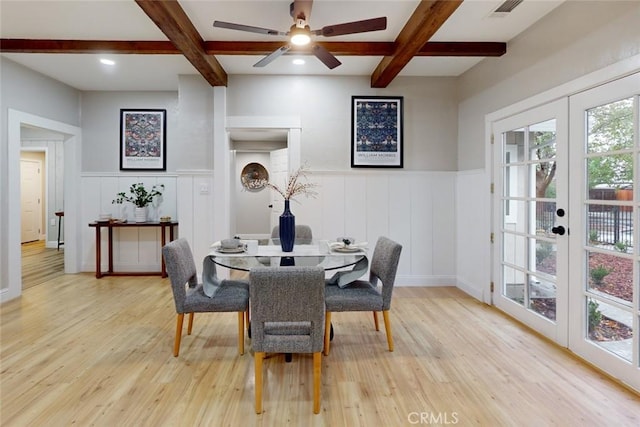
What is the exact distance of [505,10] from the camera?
2.79 m

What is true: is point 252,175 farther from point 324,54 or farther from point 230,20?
point 324,54

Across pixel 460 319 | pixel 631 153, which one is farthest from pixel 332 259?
pixel 631 153

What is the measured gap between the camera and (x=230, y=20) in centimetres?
301

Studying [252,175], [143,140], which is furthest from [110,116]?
[252,175]

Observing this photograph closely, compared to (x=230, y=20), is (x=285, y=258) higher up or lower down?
lower down

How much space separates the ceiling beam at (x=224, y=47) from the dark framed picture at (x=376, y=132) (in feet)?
3.01

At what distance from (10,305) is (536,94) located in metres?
5.55

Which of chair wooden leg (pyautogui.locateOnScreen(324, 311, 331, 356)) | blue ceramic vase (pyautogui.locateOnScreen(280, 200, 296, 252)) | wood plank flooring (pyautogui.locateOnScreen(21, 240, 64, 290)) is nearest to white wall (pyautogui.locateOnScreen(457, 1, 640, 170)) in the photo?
blue ceramic vase (pyautogui.locateOnScreen(280, 200, 296, 252))

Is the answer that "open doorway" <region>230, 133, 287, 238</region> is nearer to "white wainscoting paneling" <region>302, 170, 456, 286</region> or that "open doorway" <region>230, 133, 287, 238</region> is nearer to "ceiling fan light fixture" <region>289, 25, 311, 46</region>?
"white wainscoting paneling" <region>302, 170, 456, 286</region>

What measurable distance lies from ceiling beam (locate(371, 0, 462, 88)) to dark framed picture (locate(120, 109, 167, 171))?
10.6 ft

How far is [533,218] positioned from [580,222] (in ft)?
1.81

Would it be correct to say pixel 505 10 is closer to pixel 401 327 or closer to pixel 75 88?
pixel 401 327

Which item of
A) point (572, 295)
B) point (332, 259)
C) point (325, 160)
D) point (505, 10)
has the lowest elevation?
point (572, 295)

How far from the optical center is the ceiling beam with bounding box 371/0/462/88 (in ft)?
8.09
